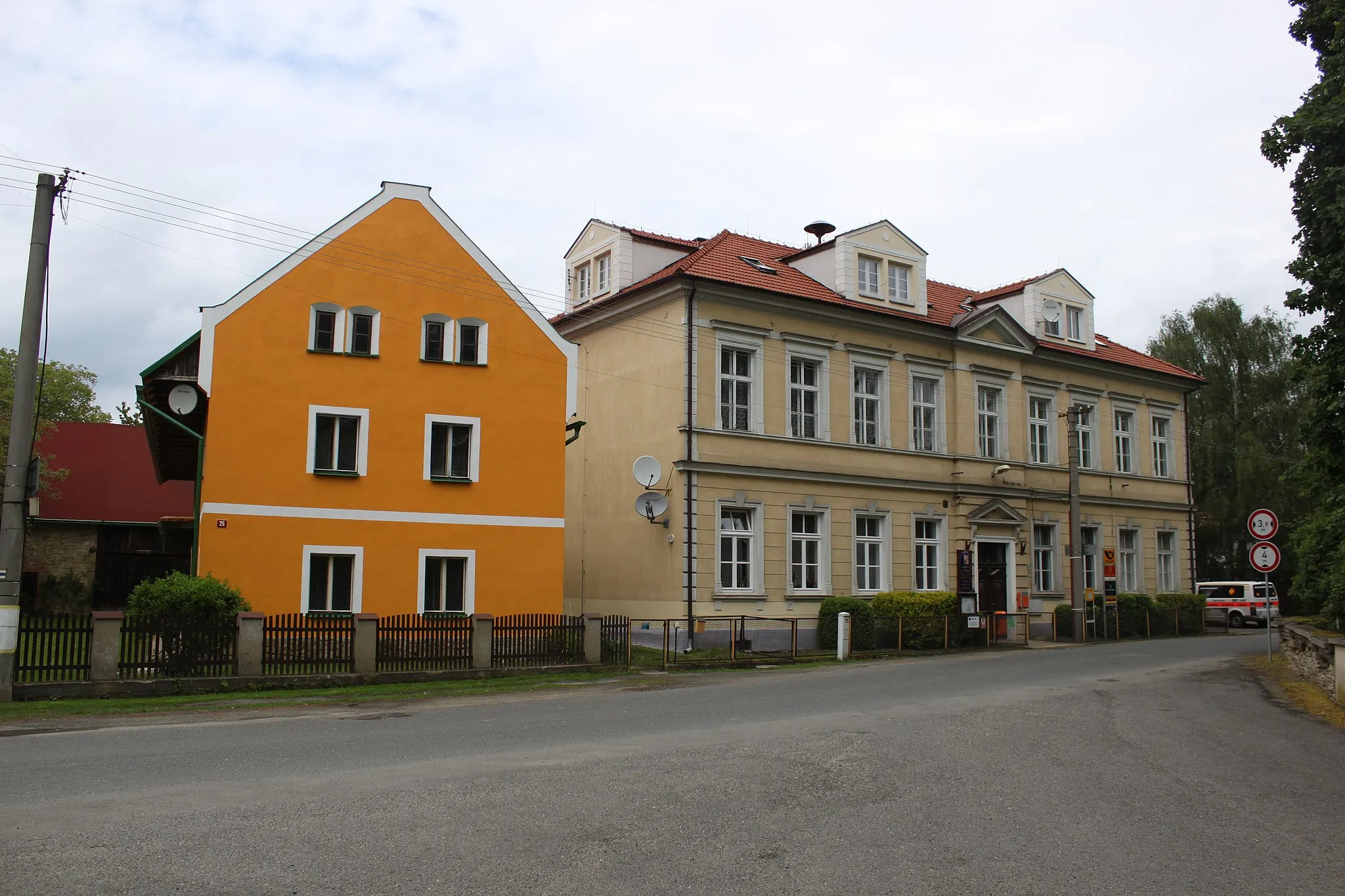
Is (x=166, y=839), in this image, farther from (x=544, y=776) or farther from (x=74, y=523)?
(x=74, y=523)

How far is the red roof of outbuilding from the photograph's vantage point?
3912cm

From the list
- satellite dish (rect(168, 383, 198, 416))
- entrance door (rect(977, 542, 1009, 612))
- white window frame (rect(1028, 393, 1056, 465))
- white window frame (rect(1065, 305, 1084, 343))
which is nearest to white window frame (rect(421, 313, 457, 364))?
satellite dish (rect(168, 383, 198, 416))

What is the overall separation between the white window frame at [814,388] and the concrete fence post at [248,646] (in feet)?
50.2

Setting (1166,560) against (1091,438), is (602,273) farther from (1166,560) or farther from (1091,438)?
(1166,560)

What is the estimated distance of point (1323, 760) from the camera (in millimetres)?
11328

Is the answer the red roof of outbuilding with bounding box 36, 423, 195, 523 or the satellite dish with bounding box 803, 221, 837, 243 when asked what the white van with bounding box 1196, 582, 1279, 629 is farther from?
the red roof of outbuilding with bounding box 36, 423, 195, 523

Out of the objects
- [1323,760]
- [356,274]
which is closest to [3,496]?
[356,274]

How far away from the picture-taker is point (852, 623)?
2694cm

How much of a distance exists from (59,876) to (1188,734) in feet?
37.2

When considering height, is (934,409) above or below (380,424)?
above

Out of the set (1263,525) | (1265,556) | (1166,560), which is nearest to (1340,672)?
(1263,525)

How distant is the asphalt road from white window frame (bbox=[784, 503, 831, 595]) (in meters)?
14.1

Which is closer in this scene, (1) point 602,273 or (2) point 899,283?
(1) point 602,273

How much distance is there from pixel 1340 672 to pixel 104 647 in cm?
1782
